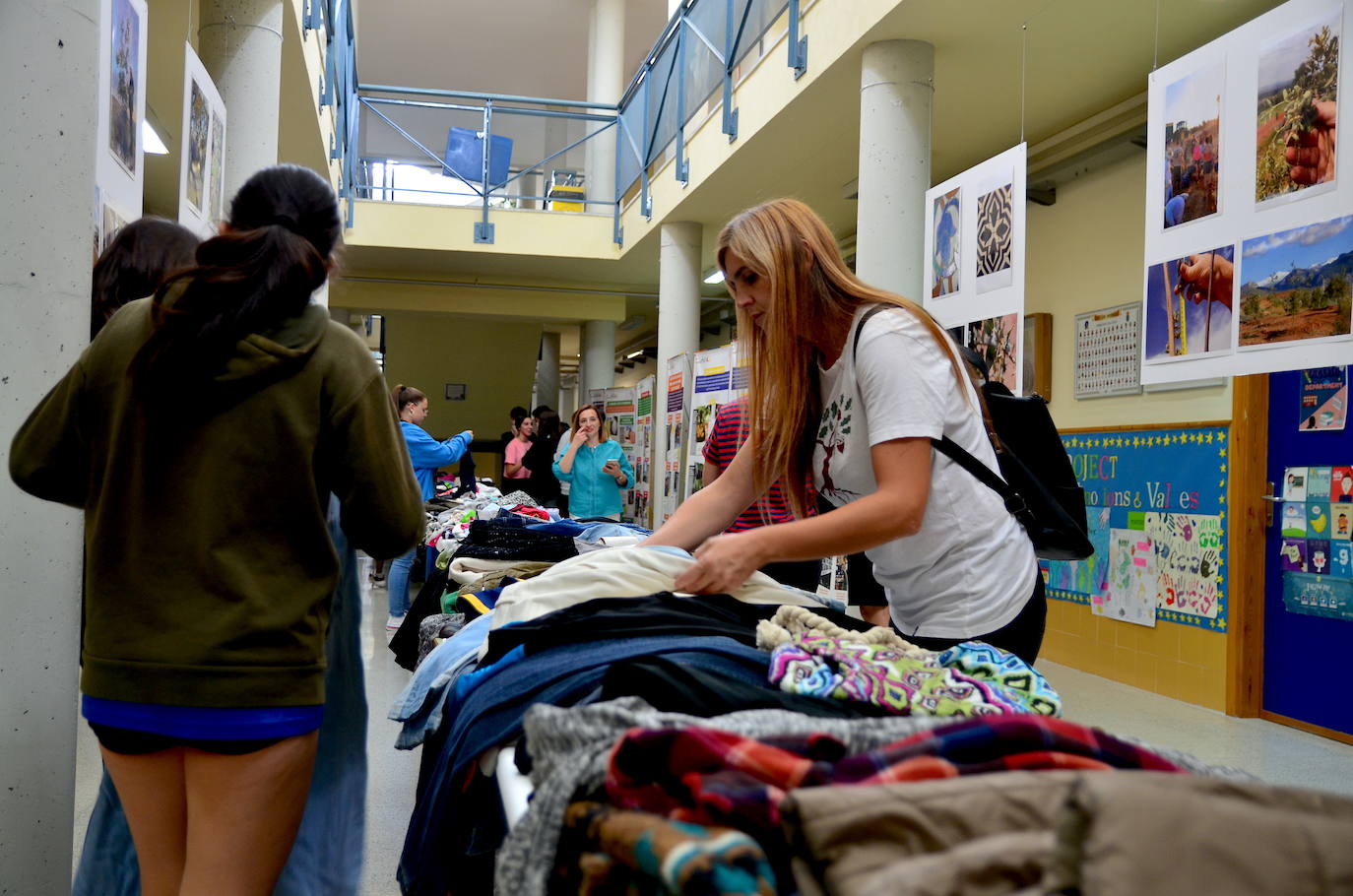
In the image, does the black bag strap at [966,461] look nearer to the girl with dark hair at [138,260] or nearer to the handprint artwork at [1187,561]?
the girl with dark hair at [138,260]

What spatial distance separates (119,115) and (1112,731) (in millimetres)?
4085

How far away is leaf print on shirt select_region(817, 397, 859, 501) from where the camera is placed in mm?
1578

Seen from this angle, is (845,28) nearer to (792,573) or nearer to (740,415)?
(740,415)

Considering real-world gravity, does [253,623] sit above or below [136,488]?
below

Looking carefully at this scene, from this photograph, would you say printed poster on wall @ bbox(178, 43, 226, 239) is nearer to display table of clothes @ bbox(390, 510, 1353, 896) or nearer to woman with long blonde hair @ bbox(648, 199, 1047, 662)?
woman with long blonde hair @ bbox(648, 199, 1047, 662)

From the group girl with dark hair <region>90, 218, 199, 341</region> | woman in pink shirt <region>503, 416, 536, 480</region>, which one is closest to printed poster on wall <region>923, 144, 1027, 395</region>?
girl with dark hair <region>90, 218, 199, 341</region>

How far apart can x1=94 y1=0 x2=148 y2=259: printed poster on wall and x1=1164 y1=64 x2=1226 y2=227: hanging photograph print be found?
2939 millimetres

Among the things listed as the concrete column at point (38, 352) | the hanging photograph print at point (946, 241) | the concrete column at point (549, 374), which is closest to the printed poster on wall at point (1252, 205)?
the hanging photograph print at point (946, 241)

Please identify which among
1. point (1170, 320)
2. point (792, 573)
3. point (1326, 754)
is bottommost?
point (1326, 754)

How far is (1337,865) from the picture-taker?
57 centimetres

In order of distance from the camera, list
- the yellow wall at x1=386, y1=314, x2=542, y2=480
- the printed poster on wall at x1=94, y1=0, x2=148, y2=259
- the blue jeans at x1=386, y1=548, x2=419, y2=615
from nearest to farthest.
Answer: the printed poster on wall at x1=94, y1=0, x2=148, y2=259 → the blue jeans at x1=386, y1=548, x2=419, y2=615 → the yellow wall at x1=386, y1=314, x2=542, y2=480

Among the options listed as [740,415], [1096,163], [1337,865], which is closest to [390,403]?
[1337,865]

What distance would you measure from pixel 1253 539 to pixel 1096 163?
8.15ft

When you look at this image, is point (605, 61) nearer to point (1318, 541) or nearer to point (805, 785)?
point (1318, 541)
